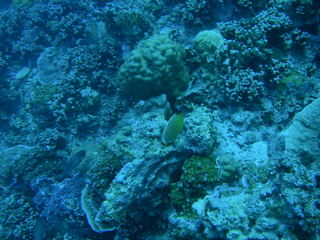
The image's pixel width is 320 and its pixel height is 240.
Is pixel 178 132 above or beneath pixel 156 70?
beneath

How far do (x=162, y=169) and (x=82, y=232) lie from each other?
8.23ft

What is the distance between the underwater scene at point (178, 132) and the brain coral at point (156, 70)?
2 cm

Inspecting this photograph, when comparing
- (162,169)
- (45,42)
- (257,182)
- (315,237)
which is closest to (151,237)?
(162,169)

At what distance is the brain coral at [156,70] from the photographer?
15.3 ft

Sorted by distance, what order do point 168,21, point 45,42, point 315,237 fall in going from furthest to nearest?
1. point 45,42
2. point 168,21
3. point 315,237

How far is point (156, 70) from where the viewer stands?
4672mm

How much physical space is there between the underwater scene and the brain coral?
0.02 meters

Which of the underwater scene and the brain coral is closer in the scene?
the underwater scene

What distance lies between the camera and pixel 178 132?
3850 mm

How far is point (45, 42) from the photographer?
8844 mm

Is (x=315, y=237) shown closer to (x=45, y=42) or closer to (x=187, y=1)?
(x=187, y=1)

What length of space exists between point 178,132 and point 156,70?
152 centimetres

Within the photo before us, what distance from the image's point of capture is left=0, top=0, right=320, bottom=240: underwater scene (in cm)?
293

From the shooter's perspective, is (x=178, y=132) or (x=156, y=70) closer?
(x=178, y=132)
